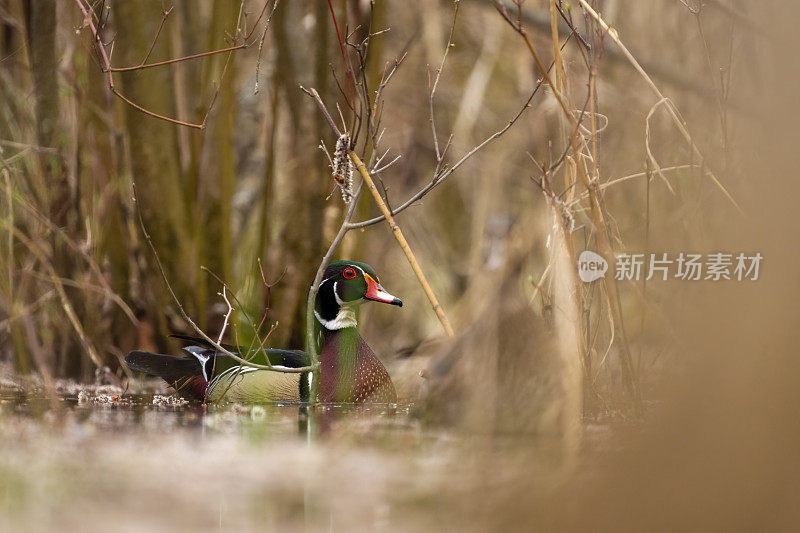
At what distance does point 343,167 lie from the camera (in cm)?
138

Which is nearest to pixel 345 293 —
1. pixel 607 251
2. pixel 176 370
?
pixel 176 370

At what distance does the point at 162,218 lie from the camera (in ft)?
5.28

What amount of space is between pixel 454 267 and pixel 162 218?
594 mm

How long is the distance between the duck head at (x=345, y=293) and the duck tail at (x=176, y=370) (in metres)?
0.24

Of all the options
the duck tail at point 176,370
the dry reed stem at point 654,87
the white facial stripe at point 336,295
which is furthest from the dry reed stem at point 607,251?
the duck tail at point 176,370

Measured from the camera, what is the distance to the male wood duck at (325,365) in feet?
4.65

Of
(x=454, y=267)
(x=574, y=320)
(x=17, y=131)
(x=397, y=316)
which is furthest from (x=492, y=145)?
(x=17, y=131)

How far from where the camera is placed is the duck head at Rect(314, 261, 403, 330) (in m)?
1.42

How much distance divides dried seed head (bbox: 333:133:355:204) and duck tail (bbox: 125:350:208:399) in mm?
411

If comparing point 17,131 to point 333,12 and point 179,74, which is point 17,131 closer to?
point 179,74

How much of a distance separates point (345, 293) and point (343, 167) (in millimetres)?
222

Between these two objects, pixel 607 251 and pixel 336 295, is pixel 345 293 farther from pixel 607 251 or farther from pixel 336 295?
pixel 607 251

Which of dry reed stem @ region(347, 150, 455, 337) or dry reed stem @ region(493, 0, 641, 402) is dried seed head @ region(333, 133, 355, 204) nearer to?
dry reed stem @ region(347, 150, 455, 337)

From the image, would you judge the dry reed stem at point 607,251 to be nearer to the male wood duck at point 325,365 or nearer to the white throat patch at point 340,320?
the male wood duck at point 325,365
